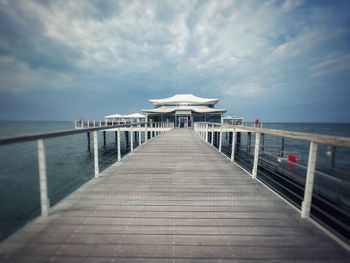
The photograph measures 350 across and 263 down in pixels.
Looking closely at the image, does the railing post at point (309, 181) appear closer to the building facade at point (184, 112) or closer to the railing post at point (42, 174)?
the railing post at point (42, 174)

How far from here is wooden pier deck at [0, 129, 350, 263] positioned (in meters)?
1.75

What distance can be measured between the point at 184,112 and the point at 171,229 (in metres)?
29.7

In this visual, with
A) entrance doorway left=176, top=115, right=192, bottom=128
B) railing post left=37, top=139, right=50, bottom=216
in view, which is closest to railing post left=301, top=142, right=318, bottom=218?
railing post left=37, top=139, right=50, bottom=216

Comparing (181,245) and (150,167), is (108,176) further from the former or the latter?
(181,245)

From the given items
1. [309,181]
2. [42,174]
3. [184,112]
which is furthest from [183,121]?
[42,174]

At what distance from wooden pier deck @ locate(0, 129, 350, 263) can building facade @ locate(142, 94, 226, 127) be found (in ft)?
89.1

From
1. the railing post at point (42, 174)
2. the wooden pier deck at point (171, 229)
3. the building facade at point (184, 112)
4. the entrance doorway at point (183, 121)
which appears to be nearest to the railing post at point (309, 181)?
the wooden pier deck at point (171, 229)

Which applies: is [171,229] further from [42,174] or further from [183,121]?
[183,121]

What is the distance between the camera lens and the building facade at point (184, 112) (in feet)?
103

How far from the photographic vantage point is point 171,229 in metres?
2.13

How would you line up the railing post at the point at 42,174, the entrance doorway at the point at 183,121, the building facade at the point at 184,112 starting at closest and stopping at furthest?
1. the railing post at the point at 42,174
2. the building facade at the point at 184,112
3. the entrance doorway at the point at 183,121

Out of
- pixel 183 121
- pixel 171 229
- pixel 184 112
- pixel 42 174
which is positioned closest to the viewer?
pixel 171 229

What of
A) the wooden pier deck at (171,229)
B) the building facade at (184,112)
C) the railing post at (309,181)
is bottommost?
the wooden pier deck at (171,229)

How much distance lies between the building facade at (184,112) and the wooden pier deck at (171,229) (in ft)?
89.1
